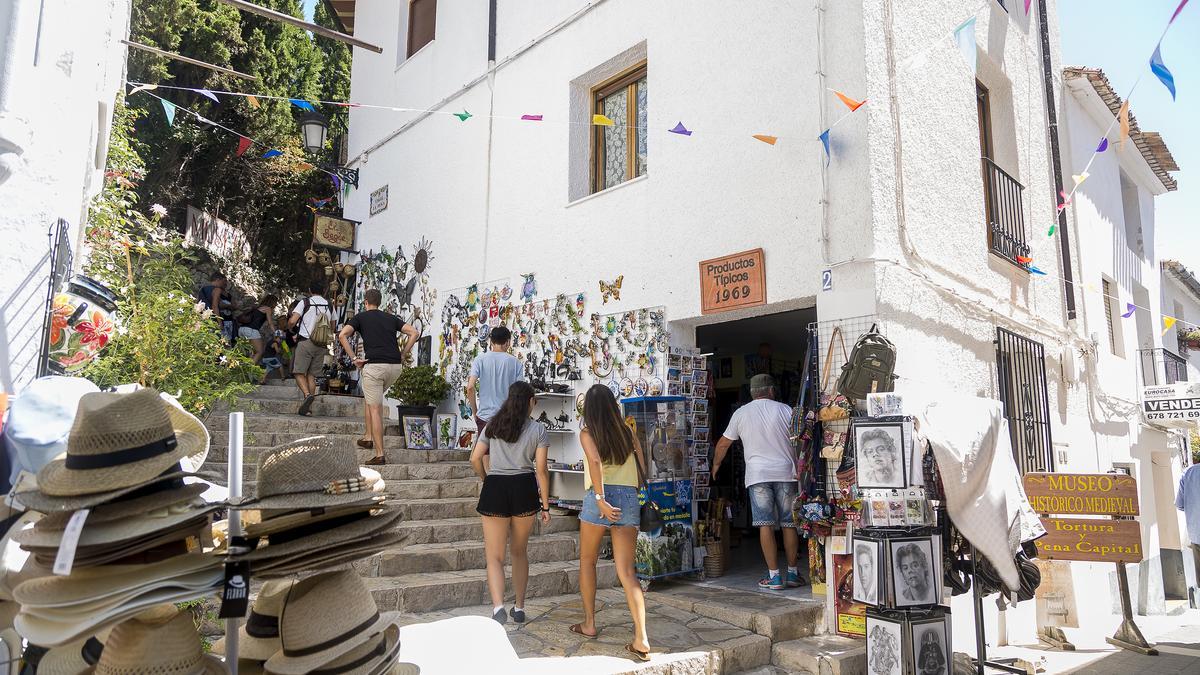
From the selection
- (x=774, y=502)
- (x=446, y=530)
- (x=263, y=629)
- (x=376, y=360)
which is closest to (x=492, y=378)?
(x=446, y=530)

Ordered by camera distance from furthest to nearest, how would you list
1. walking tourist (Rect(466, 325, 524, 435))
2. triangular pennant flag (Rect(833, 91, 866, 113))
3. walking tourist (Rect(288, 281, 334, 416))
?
walking tourist (Rect(288, 281, 334, 416)) < walking tourist (Rect(466, 325, 524, 435)) < triangular pennant flag (Rect(833, 91, 866, 113))

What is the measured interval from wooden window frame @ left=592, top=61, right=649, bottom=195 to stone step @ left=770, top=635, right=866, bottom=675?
4642mm

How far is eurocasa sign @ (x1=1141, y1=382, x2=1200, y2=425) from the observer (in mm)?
9969

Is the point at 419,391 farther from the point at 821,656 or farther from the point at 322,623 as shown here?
the point at 322,623

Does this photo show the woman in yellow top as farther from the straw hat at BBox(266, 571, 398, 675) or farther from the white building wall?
the white building wall

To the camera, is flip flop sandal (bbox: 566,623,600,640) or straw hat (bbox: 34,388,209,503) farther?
flip flop sandal (bbox: 566,623,600,640)

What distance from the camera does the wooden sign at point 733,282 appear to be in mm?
6242

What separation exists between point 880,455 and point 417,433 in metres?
5.63

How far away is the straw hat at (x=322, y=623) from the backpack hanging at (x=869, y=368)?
13.4 feet

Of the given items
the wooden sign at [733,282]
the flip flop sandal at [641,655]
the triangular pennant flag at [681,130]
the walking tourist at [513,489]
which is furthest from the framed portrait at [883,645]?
the triangular pennant flag at [681,130]

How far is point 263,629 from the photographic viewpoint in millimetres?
2152

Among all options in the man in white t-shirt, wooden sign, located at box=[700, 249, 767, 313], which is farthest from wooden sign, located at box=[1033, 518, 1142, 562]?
wooden sign, located at box=[700, 249, 767, 313]

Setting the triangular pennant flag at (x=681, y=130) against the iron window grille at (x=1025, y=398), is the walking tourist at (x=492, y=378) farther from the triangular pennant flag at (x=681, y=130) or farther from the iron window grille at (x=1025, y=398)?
the iron window grille at (x=1025, y=398)

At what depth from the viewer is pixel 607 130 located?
8297mm
